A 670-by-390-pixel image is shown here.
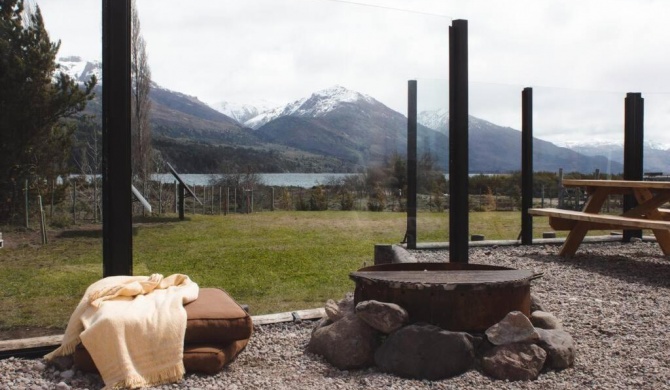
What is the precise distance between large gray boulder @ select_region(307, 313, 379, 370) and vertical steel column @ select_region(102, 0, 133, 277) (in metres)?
1.43

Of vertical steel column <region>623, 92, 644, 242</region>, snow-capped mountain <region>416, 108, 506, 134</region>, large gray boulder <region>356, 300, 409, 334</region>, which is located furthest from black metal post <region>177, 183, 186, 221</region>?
vertical steel column <region>623, 92, 644, 242</region>

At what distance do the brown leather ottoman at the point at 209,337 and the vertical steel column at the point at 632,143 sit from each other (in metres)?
6.59

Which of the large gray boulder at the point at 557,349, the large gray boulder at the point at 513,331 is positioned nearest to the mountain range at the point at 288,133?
the large gray boulder at the point at 513,331

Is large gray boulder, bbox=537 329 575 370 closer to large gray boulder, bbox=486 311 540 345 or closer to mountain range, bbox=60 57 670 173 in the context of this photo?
large gray boulder, bbox=486 311 540 345

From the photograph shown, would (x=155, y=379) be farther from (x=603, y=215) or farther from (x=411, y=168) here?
(x=603, y=215)

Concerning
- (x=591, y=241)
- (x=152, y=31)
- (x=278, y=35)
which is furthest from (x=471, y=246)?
(x=152, y=31)

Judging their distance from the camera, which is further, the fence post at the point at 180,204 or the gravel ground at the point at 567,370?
the fence post at the point at 180,204

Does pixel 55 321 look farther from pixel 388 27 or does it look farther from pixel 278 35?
pixel 388 27

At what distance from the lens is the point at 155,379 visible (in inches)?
122

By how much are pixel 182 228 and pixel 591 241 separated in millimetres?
5780

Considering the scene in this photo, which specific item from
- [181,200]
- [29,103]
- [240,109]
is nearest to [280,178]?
[240,109]

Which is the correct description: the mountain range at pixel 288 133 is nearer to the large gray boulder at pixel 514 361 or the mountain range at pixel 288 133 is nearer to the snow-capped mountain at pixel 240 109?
the snow-capped mountain at pixel 240 109

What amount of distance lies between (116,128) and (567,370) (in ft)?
9.73

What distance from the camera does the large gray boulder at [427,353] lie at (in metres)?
3.20
